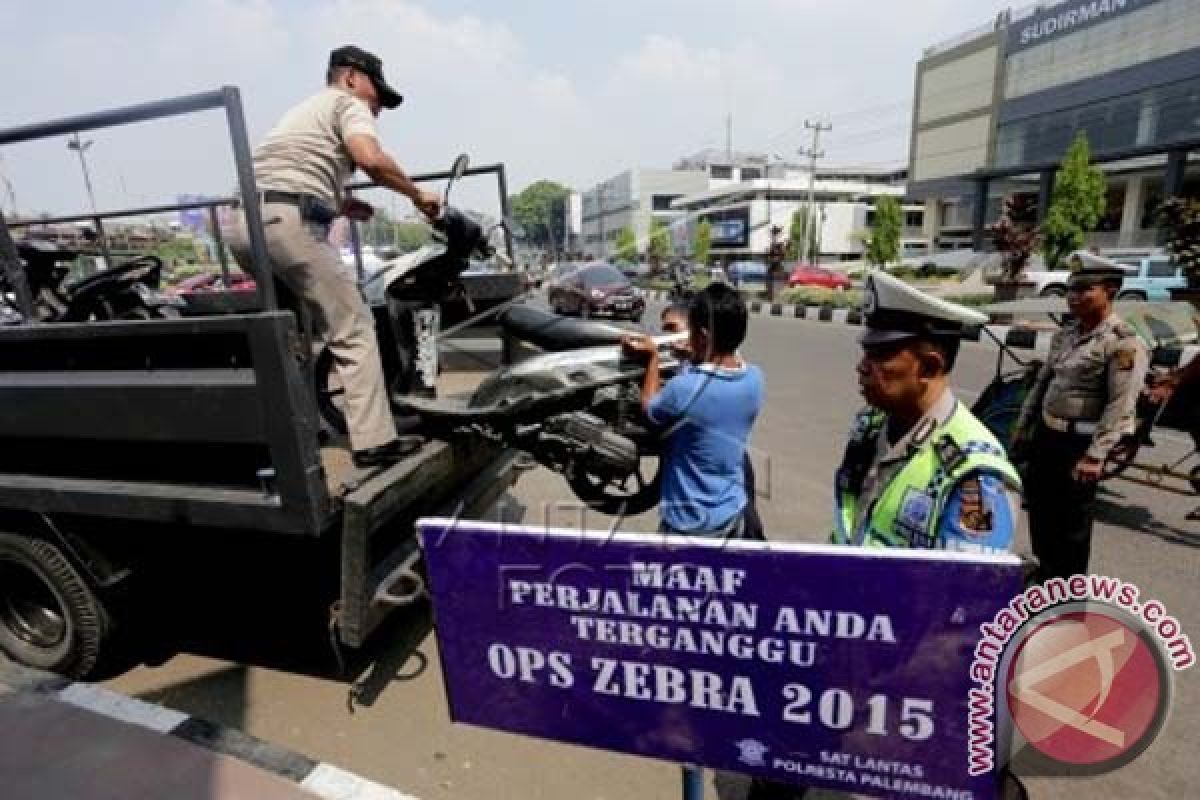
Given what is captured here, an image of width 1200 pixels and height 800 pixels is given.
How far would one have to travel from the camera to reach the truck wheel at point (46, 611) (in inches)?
102

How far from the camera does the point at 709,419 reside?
92.1 inches

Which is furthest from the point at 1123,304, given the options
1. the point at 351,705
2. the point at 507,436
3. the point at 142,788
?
the point at 142,788

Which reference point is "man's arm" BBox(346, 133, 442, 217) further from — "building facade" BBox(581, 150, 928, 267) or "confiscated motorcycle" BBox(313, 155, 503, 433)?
"building facade" BBox(581, 150, 928, 267)

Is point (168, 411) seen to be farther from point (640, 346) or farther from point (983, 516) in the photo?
point (983, 516)

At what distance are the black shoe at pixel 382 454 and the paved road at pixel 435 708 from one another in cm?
61

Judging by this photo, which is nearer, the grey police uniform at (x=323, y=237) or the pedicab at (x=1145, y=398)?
the grey police uniform at (x=323, y=237)

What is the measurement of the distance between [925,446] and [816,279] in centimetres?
2554

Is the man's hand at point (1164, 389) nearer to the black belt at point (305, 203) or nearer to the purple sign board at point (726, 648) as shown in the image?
the purple sign board at point (726, 648)

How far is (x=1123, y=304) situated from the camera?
4.91 m

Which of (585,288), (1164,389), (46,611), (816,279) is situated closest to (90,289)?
(46,611)

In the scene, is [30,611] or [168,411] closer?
[168,411]

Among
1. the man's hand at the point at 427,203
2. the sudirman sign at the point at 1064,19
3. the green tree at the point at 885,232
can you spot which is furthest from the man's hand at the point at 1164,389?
the sudirman sign at the point at 1064,19

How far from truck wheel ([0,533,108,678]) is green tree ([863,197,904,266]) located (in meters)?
30.6

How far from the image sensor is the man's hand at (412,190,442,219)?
2719 mm
